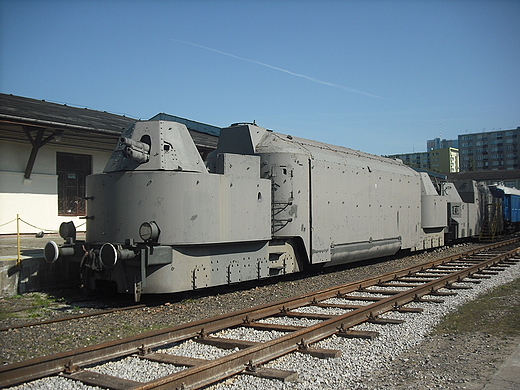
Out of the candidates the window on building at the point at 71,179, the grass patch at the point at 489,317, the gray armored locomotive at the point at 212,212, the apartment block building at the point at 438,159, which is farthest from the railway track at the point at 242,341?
the apartment block building at the point at 438,159

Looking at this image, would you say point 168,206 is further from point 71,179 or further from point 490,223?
point 490,223

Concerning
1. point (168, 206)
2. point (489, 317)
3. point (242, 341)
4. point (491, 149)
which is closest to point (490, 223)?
point (489, 317)

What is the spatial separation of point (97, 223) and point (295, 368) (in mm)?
5420

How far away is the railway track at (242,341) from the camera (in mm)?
4770

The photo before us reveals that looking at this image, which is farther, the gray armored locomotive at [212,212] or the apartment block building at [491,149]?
the apartment block building at [491,149]

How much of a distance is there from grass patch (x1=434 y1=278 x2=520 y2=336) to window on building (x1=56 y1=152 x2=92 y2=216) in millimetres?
14687

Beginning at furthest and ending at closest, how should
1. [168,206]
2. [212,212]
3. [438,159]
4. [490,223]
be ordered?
[438,159] < [490,223] < [212,212] < [168,206]

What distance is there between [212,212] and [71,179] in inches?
476

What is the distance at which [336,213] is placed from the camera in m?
12.5

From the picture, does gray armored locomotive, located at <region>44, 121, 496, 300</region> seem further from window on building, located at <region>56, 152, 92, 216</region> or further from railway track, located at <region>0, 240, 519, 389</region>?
window on building, located at <region>56, 152, 92, 216</region>

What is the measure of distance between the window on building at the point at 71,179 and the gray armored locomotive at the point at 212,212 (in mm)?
9688

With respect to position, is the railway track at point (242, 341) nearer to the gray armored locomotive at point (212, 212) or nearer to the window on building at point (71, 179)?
the gray armored locomotive at point (212, 212)

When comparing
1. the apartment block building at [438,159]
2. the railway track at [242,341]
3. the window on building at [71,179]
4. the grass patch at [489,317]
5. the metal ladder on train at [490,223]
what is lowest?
the grass patch at [489,317]

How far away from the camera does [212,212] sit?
915 cm
